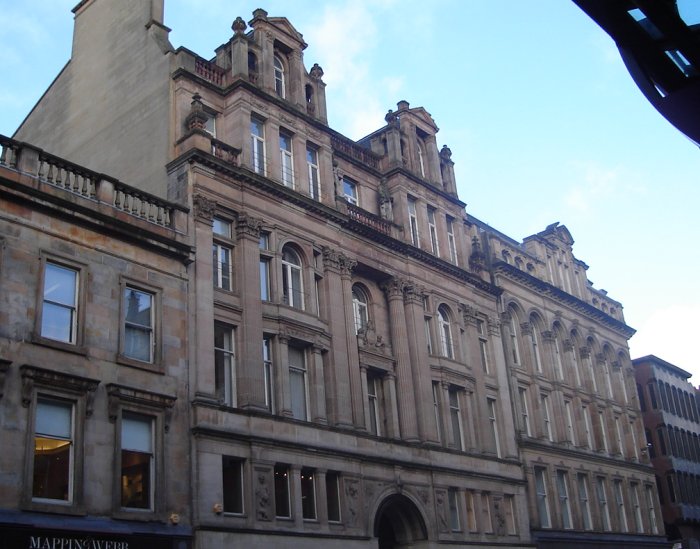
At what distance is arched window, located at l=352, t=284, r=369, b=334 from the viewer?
3894 cm

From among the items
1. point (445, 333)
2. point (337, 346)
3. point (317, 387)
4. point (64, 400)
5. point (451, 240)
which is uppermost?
point (451, 240)

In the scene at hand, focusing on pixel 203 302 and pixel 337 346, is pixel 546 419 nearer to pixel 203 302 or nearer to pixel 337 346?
pixel 337 346

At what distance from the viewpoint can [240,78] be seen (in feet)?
115

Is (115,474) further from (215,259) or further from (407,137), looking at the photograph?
(407,137)

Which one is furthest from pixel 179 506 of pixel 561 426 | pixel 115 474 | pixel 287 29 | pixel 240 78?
pixel 561 426

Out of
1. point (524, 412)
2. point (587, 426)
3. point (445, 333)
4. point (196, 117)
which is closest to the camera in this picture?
point (196, 117)

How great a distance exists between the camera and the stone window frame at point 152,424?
2452cm

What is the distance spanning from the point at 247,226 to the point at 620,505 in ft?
112

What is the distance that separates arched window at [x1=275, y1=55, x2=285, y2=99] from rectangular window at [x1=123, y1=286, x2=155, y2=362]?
46.6 ft

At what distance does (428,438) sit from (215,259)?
1334cm

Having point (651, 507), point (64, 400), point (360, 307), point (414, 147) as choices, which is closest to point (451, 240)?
point (414, 147)

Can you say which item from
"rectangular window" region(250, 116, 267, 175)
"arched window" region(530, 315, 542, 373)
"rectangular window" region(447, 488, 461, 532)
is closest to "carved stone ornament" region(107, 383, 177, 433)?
"rectangular window" region(250, 116, 267, 175)

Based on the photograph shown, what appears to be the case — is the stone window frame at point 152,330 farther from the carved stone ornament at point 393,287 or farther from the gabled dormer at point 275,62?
the carved stone ornament at point 393,287

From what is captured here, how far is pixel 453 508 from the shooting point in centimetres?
3853
